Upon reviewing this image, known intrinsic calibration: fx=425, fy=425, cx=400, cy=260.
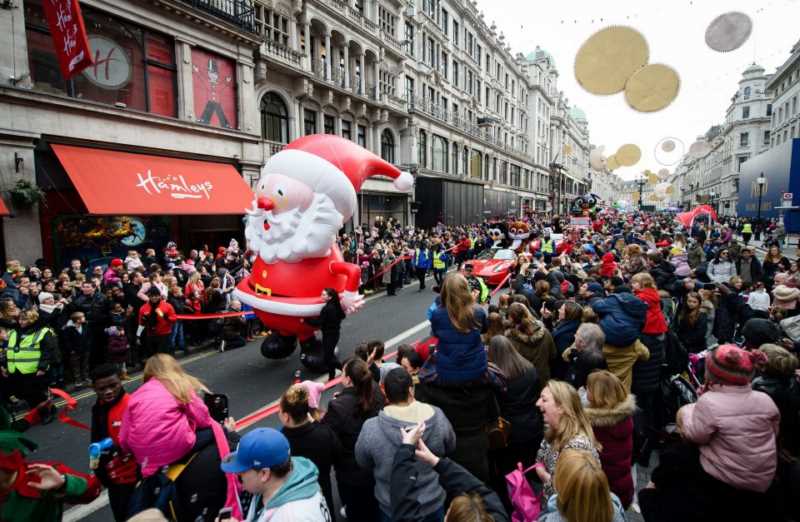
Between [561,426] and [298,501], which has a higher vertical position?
[561,426]

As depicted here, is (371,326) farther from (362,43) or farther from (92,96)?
(362,43)

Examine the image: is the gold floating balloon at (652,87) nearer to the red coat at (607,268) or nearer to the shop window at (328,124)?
the red coat at (607,268)

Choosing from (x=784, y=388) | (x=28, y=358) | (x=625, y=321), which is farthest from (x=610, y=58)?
(x=28, y=358)

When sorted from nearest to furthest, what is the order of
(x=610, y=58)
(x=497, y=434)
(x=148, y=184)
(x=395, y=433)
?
(x=395, y=433) < (x=497, y=434) < (x=610, y=58) < (x=148, y=184)

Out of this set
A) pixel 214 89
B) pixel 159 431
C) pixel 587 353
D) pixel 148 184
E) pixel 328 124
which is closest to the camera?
pixel 159 431

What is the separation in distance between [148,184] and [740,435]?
13.7 m

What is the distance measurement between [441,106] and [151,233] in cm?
2524

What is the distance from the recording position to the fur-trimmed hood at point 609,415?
9.27 ft

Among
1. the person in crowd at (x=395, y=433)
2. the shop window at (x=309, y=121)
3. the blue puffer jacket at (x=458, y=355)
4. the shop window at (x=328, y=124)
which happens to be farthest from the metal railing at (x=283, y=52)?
the person in crowd at (x=395, y=433)

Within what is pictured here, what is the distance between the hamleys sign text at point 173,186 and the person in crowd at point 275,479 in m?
12.0

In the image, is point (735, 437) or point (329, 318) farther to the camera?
point (329, 318)

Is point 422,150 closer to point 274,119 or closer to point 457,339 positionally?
point 274,119

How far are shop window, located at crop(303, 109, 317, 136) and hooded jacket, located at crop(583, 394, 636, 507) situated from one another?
19.8m

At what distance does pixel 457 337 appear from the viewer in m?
3.27
